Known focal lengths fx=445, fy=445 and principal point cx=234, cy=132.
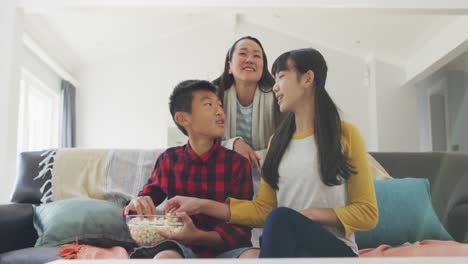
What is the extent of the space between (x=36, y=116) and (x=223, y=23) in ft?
2.70

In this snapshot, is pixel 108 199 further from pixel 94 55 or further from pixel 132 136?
pixel 94 55

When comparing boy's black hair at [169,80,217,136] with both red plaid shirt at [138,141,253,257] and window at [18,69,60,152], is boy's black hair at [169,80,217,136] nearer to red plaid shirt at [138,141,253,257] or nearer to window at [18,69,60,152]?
red plaid shirt at [138,141,253,257]

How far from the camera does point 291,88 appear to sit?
1.62 metres

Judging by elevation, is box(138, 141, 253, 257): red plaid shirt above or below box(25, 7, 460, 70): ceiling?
below

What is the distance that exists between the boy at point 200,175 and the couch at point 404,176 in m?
0.41

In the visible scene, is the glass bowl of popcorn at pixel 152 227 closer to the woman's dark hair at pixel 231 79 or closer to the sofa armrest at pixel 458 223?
the woman's dark hair at pixel 231 79

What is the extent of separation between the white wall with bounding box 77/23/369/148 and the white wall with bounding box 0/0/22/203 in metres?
0.27

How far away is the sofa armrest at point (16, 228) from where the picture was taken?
158 cm

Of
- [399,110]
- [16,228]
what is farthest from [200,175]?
[399,110]

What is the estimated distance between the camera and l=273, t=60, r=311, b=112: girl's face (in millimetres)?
1607

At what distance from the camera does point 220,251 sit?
1.54 m

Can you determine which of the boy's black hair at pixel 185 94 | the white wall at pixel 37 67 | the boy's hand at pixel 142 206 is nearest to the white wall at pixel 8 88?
the white wall at pixel 37 67

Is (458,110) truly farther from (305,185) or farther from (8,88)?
(8,88)

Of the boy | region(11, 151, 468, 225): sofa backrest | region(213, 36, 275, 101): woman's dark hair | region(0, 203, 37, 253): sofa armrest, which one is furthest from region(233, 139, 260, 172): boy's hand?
region(0, 203, 37, 253): sofa armrest
